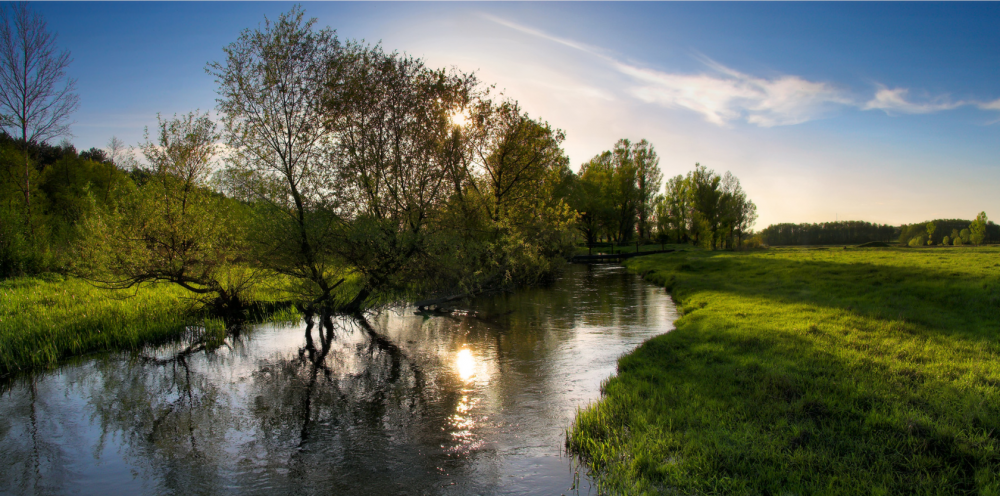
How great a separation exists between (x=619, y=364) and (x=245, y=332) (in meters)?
14.2

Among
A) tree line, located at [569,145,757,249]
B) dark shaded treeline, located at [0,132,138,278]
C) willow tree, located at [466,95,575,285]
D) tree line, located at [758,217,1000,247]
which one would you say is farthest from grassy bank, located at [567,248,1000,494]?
tree line, located at [758,217,1000,247]

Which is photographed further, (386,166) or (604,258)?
(604,258)

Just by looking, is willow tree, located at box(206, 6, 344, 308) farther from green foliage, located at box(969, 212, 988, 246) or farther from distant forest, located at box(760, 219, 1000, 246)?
distant forest, located at box(760, 219, 1000, 246)

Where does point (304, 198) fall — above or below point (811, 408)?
above

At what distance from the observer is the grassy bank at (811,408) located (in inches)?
219

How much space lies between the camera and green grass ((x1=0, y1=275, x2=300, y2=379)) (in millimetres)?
12594

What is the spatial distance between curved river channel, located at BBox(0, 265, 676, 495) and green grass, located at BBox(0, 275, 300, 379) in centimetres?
97

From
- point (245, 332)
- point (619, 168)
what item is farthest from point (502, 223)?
point (619, 168)

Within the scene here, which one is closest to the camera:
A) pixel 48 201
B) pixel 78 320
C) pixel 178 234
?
pixel 78 320

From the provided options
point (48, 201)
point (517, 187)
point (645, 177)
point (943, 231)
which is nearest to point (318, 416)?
point (517, 187)

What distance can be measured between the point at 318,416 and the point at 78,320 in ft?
38.1

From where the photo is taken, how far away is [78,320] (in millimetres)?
14688

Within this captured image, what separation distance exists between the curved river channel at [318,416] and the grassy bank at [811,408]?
106 cm

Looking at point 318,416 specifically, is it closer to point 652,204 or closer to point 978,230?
point 652,204
